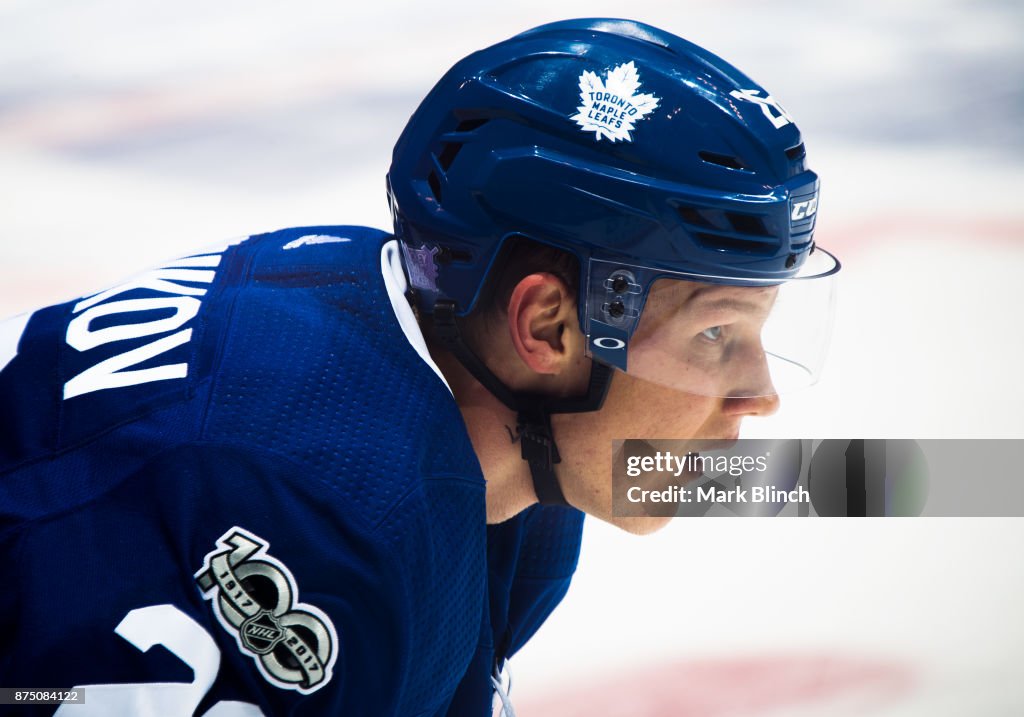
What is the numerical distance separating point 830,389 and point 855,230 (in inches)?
26.8

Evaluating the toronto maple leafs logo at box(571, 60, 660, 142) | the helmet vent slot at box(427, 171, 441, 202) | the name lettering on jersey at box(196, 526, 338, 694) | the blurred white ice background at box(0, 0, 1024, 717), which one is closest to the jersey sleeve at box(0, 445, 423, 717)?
the name lettering on jersey at box(196, 526, 338, 694)

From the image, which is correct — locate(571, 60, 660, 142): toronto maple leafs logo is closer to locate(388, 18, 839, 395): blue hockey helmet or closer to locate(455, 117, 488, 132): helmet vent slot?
locate(388, 18, 839, 395): blue hockey helmet

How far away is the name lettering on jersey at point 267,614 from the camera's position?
1365 mm

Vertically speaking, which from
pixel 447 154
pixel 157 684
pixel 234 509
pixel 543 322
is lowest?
pixel 157 684

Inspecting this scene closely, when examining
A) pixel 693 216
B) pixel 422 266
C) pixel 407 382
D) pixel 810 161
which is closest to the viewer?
Result: pixel 407 382

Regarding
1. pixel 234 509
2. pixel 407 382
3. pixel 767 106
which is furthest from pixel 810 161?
pixel 234 509

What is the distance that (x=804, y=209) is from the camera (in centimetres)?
169

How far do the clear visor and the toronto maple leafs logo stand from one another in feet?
0.58

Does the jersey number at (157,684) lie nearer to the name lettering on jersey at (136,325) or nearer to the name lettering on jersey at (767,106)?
the name lettering on jersey at (136,325)

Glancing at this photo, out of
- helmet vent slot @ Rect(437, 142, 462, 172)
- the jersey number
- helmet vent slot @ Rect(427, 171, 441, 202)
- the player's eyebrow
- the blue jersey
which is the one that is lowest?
the jersey number

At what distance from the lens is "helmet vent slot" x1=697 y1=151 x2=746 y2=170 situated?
1.63 metres

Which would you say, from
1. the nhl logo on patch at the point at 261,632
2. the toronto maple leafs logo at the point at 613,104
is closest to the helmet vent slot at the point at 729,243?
the toronto maple leafs logo at the point at 613,104

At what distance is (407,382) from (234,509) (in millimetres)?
270

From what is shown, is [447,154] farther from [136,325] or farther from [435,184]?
[136,325]
